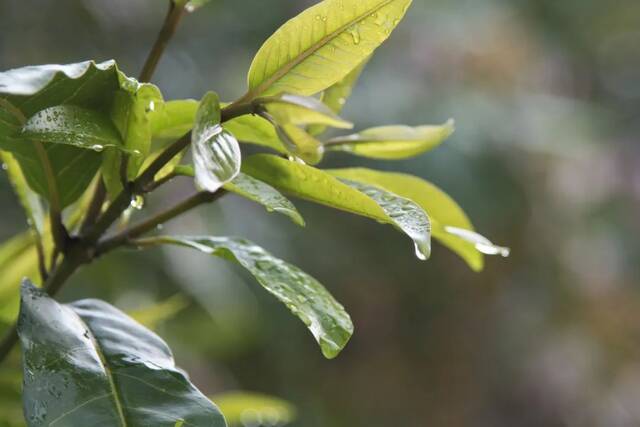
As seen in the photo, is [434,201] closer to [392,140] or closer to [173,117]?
[392,140]

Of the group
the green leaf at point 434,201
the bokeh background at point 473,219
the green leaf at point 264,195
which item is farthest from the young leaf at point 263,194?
the bokeh background at point 473,219

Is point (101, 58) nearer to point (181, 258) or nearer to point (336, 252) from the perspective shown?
point (181, 258)

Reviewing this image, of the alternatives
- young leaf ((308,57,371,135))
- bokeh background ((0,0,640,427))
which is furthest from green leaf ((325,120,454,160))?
bokeh background ((0,0,640,427))

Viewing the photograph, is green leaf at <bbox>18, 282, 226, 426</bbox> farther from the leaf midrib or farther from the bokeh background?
the bokeh background

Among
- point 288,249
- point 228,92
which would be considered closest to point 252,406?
point 288,249

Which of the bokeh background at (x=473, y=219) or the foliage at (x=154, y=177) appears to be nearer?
the foliage at (x=154, y=177)

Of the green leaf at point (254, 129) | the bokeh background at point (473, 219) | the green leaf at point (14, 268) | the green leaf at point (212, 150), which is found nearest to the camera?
the green leaf at point (212, 150)

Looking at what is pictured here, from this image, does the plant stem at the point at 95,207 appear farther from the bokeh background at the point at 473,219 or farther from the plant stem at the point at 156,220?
the bokeh background at the point at 473,219
